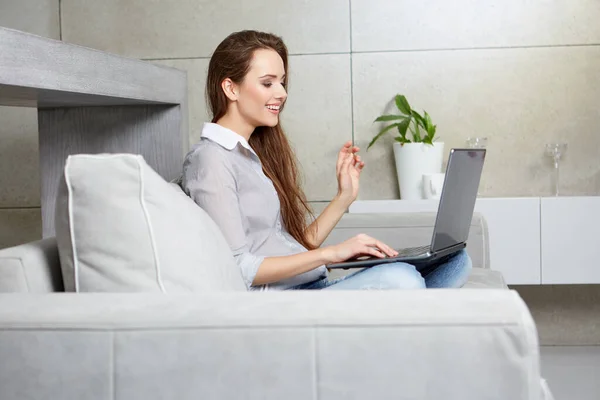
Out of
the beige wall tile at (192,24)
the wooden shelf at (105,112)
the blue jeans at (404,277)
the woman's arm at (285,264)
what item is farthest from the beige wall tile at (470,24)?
the woman's arm at (285,264)

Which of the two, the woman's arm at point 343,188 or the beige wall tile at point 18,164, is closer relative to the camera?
the woman's arm at point 343,188

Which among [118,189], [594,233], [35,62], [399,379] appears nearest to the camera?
[399,379]

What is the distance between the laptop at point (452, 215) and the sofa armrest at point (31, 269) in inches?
27.8

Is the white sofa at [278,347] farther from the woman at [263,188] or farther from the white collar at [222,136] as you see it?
the white collar at [222,136]

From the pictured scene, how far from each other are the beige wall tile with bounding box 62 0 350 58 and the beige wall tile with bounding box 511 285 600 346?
1.57 metres

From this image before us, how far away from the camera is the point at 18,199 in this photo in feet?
15.3

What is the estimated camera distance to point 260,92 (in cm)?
240

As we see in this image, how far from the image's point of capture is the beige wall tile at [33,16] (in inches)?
178

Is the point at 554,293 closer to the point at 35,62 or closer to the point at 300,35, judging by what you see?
the point at 300,35

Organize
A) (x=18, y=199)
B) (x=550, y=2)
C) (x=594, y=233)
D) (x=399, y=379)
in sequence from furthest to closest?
(x=18, y=199)
(x=550, y=2)
(x=594, y=233)
(x=399, y=379)

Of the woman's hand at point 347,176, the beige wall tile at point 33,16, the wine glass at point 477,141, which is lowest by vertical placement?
the woman's hand at point 347,176

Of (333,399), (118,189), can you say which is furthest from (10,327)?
(333,399)

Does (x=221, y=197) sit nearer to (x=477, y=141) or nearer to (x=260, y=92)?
(x=260, y=92)

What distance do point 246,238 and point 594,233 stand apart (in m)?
2.31
